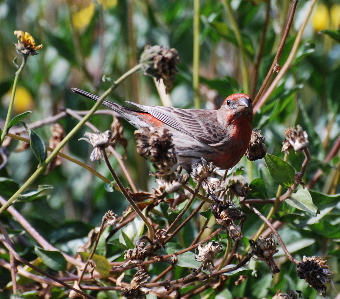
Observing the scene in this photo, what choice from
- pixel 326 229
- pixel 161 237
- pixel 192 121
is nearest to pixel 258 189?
pixel 326 229

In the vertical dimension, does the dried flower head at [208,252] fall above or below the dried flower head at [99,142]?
below

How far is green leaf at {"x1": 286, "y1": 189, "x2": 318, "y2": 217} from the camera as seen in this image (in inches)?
94.7

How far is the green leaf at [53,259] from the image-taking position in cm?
264

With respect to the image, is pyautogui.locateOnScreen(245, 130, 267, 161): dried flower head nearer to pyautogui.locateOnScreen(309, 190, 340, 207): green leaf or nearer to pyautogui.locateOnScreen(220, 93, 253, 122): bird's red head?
pyautogui.locateOnScreen(309, 190, 340, 207): green leaf

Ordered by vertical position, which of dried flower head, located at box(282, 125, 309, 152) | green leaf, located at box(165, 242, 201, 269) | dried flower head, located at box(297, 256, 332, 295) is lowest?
green leaf, located at box(165, 242, 201, 269)

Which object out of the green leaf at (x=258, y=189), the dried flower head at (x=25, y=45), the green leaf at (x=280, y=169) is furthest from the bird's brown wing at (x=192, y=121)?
the dried flower head at (x=25, y=45)

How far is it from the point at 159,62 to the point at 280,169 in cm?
76

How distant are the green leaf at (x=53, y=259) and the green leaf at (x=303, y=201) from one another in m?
1.09

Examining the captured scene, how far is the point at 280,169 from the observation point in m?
2.51

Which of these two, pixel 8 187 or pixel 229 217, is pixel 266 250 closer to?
pixel 229 217

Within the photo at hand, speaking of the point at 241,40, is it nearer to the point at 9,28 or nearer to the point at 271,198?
the point at 271,198

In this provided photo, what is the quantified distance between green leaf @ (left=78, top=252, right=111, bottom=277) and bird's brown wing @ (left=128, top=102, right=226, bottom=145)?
4.62 ft

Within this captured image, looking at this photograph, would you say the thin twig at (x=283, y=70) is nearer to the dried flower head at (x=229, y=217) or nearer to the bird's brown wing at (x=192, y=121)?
the bird's brown wing at (x=192, y=121)

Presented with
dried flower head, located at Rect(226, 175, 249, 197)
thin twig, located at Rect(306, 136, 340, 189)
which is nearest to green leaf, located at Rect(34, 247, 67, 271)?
dried flower head, located at Rect(226, 175, 249, 197)
